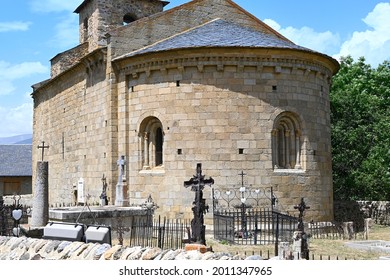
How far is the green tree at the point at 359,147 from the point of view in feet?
86.2

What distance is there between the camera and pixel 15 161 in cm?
4416

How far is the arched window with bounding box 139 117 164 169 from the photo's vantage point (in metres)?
18.7

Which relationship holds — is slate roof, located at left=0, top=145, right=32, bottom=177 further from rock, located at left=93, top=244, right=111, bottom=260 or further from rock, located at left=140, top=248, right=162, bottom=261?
rock, located at left=140, top=248, right=162, bottom=261

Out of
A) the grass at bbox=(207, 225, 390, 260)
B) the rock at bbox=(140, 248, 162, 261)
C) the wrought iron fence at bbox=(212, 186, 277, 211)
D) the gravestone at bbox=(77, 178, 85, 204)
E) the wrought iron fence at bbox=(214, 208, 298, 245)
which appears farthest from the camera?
the gravestone at bbox=(77, 178, 85, 204)

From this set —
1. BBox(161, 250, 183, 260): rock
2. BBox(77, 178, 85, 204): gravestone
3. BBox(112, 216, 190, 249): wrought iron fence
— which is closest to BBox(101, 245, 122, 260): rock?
BBox(161, 250, 183, 260): rock

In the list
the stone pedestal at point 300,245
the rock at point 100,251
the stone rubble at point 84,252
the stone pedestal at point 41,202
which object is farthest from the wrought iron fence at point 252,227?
the rock at point 100,251

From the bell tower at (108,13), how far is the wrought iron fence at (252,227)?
12.0 meters

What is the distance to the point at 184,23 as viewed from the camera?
69.3 ft

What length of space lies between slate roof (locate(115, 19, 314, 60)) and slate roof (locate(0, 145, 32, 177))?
26.5m

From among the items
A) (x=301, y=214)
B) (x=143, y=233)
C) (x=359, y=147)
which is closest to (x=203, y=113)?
(x=143, y=233)

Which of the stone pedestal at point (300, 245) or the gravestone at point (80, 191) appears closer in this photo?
the stone pedestal at point (300, 245)

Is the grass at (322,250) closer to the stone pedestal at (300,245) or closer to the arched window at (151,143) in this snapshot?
the stone pedestal at (300,245)

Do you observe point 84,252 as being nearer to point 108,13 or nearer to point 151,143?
point 151,143

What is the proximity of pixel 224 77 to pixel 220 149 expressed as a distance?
7.91 ft
